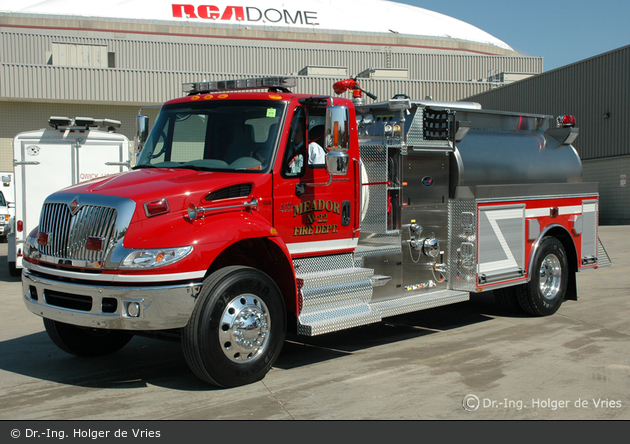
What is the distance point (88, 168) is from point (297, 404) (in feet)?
30.5

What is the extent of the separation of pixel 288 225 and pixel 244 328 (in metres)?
1.10

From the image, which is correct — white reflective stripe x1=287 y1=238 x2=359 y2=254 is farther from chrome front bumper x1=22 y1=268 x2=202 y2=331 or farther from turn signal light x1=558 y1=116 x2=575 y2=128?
turn signal light x1=558 y1=116 x2=575 y2=128

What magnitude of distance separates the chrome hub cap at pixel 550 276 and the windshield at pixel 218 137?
467 centimetres

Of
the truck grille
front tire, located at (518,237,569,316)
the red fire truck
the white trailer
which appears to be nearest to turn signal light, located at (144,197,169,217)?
the red fire truck

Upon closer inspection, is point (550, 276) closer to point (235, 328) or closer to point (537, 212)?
point (537, 212)

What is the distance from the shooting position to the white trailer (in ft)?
39.9

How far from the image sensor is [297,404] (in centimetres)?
491

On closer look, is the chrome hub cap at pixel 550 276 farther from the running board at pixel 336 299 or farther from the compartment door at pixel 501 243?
the running board at pixel 336 299

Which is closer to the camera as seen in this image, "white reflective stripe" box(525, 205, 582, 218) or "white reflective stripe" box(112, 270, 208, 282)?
"white reflective stripe" box(112, 270, 208, 282)

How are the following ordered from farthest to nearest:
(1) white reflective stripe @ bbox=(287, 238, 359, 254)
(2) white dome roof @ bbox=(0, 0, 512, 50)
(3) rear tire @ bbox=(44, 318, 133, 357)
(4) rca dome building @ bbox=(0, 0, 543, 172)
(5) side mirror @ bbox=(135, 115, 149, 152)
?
(2) white dome roof @ bbox=(0, 0, 512, 50) → (4) rca dome building @ bbox=(0, 0, 543, 172) → (5) side mirror @ bbox=(135, 115, 149, 152) → (3) rear tire @ bbox=(44, 318, 133, 357) → (1) white reflective stripe @ bbox=(287, 238, 359, 254)

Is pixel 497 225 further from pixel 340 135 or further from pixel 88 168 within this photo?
pixel 88 168

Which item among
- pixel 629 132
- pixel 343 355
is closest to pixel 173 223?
pixel 343 355

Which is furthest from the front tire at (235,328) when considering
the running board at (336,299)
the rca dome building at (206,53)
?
the rca dome building at (206,53)

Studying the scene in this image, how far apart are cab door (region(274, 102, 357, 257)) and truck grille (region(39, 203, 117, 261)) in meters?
1.52
